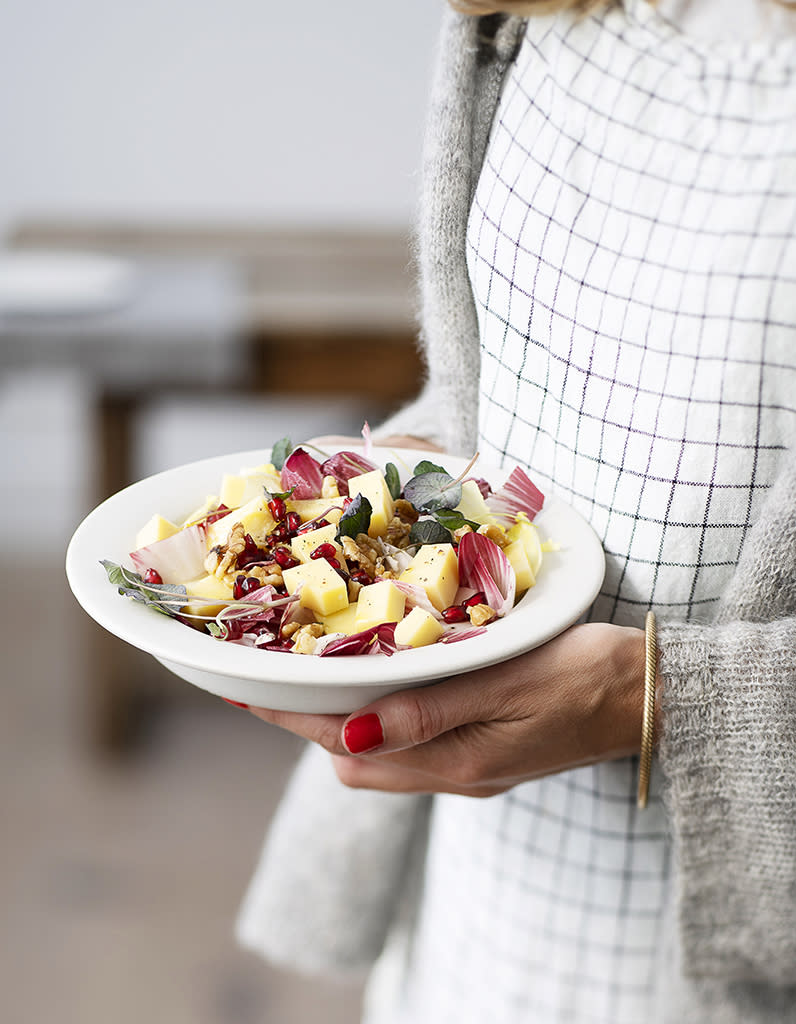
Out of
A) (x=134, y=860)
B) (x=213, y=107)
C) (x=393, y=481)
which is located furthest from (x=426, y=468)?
(x=213, y=107)

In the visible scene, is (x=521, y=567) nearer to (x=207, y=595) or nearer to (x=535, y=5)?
(x=207, y=595)

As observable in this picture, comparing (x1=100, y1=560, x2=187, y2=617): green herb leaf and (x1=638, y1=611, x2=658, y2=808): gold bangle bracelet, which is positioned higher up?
(x1=100, y1=560, x2=187, y2=617): green herb leaf

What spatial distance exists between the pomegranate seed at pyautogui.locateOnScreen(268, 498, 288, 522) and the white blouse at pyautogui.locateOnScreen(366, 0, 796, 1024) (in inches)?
7.0

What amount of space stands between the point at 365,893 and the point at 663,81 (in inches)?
29.0

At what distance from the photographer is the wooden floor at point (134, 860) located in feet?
4.96

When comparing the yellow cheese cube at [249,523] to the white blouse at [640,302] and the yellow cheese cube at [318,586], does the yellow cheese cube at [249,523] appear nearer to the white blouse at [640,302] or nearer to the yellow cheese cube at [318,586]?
the yellow cheese cube at [318,586]

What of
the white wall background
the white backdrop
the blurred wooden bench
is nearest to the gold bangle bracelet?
the blurred wooden bench

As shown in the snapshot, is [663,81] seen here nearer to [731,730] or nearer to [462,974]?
[731,730]

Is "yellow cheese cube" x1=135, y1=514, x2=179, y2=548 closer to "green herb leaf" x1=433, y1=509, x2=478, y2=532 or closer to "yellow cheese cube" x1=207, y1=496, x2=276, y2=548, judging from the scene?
"yellow cheese cube" x1=207, y1=496, x2=276, y2=548

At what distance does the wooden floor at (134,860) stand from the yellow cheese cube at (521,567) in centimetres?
120

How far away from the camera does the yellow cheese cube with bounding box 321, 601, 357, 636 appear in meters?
0.54

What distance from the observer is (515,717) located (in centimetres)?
59

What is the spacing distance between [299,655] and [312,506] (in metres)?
0.14

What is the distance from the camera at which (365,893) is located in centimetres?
93
